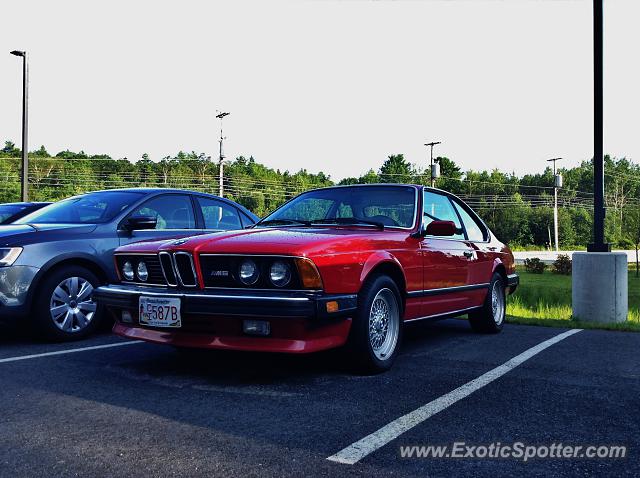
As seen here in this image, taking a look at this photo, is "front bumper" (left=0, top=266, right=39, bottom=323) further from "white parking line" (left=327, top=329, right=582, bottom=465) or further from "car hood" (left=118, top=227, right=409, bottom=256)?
"white parking line" (left=327, top=329, right=582, bottom=465)

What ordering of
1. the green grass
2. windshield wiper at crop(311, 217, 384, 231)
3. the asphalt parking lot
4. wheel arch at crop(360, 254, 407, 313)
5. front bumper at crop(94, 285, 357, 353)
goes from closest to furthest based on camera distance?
the asphalt parking lot < front bumper at crop(94, 285, 357, 353) < wheel arch at crop(360, 254, 407, 313) < windshield wiper at crop(311, 217, 384, 231) < the green grass

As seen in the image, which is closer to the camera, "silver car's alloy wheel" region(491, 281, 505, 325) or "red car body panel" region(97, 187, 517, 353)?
"red car body panel" region(97, 187, 517, 353)

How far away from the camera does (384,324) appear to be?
4.67m

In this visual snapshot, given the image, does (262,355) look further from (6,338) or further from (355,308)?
(6,338)

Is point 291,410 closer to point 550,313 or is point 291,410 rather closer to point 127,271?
point 127,271

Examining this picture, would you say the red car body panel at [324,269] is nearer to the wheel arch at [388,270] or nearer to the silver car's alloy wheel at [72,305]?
the wheel arch at [388,270]

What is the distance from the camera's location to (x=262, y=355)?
522cm

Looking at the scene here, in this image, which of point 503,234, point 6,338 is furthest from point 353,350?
point 503,234

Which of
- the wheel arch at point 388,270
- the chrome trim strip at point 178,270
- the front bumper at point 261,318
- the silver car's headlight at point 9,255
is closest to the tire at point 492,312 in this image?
the wheel arch at point 388,270

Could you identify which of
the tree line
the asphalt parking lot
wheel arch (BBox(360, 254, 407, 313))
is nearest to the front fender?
wheel arch (BBox(360, 254, 407, 313))

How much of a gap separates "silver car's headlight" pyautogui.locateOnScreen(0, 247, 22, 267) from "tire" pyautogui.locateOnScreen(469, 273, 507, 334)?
4429 millimetres

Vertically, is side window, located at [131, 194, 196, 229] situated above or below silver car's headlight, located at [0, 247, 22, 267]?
above

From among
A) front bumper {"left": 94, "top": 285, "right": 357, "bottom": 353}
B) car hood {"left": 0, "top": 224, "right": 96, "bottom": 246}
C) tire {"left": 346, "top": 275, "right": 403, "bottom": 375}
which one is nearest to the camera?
A: front bumper {"left": 94, "top": 285, "right": 357, "bottom": 353}

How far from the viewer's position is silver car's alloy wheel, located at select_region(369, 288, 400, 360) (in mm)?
4520
